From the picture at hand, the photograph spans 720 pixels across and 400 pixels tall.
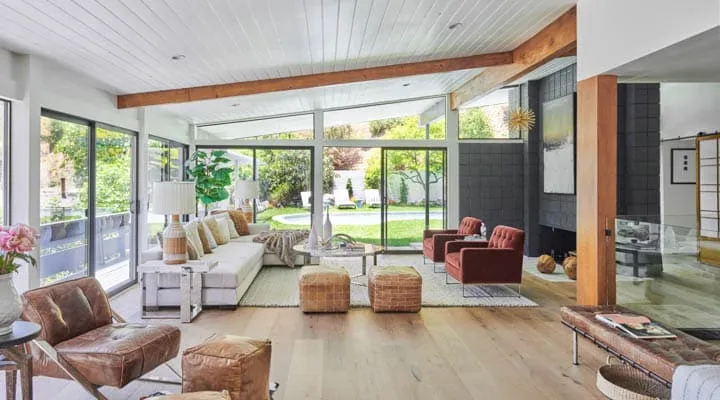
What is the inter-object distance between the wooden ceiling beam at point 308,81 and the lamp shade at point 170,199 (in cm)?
173

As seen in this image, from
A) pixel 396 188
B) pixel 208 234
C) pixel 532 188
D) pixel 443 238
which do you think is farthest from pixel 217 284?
pixel 532 188

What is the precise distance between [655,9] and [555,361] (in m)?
2.68

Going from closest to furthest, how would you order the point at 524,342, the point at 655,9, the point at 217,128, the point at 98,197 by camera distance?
the point at 655,9 → the point at 524,342 → the point at 98,197 → the point at 217,128

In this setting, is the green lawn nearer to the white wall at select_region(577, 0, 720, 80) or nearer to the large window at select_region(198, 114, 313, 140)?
the large window at select_region(198, 114, 313, 140)

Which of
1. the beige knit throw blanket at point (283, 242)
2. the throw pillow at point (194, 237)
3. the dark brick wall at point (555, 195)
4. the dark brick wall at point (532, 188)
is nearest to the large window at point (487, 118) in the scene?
the dark brick wall at point (532, 188)

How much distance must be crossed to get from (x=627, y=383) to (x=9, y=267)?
361 cm

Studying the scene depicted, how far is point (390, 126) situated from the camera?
9773 mm

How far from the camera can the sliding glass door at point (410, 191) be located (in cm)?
974

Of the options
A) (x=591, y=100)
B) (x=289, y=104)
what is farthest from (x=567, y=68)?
(x=289, y=104)

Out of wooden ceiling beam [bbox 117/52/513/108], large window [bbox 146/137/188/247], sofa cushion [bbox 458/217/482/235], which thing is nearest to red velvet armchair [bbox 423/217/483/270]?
sofa cushion [bbox 458/217/482/235]

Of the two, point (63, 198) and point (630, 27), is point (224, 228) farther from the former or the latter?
point (630, 27)

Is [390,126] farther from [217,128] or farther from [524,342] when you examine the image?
[524,342]

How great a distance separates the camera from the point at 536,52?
573 centimetres

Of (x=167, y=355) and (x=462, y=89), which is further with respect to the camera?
(x=462, y=89)
